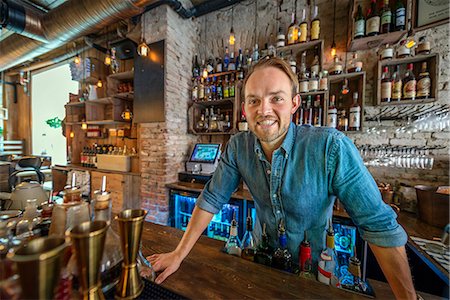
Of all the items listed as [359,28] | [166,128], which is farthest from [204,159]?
[359,28]

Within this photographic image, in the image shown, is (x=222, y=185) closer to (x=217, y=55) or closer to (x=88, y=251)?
(x=88, y=251)

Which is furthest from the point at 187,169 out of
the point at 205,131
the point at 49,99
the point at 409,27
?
the point at 49,99

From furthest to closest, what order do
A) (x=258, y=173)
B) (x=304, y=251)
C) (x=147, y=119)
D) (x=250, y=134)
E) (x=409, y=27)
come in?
(x=147, y=119), (x=409, y=27), (x=250, y=134), (x=258, y=173), (x=304, y=251)

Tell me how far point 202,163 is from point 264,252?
6.89 ft

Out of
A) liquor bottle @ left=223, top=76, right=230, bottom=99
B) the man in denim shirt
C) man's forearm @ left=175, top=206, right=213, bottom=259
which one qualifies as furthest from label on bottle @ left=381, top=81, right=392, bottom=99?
man's forearm @ left=175, top=206, right=213, bottom=259

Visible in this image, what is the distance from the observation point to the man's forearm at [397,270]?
68cm

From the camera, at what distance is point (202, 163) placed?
2.98 meters

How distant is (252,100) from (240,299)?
2.92 ft

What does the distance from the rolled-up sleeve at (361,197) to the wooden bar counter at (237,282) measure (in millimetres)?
219

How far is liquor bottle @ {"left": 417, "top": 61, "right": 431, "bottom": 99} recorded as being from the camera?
194cm

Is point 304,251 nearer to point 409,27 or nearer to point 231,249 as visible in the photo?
point 231,249

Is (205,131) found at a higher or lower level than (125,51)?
lower

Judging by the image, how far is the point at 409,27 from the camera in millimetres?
1939

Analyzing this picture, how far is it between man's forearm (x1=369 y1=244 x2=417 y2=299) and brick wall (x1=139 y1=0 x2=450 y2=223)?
6.02 ft
